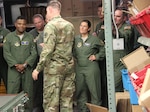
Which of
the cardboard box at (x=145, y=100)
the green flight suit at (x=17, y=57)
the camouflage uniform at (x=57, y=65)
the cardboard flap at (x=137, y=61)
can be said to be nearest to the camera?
the cardboard box at (x=145, y=100)

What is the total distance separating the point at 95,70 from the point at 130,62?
171 cm

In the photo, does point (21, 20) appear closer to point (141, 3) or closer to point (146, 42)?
point (141, 3)

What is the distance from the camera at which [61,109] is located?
439cm

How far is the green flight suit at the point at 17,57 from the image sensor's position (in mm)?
4754

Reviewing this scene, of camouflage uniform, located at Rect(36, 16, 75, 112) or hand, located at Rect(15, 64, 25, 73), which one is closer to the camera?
camouflage uniform, located at Rect(36, 16, 75, 112)

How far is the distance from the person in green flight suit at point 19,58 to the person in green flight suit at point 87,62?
0.71 meters

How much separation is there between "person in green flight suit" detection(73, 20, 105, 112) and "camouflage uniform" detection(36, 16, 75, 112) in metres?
0.37

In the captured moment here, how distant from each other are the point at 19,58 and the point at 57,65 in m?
0.86

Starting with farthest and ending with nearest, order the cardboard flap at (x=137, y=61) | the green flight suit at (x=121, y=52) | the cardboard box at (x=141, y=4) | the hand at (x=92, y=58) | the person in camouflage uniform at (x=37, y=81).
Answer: the person in camouflage uniform at (x=37, y=81) → the hand at (x=92, y=58) → the green flight suit at (x=121, y=52) → the cardboard flap at (x=137, y=61) → the cardboard box at (x=141, y=4)

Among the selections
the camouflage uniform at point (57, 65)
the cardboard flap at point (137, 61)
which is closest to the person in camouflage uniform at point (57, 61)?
the camouflage uniform at point (57, 65)

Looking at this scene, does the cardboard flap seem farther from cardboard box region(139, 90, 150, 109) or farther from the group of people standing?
cardboard box region(139, 90, 150, 109)

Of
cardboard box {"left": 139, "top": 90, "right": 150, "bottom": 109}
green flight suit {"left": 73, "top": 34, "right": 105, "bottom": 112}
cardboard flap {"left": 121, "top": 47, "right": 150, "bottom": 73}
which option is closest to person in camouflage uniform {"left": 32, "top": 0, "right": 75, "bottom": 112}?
green flight suit {"left": 73, "top": 34, "right": 105, "bottom": 112}

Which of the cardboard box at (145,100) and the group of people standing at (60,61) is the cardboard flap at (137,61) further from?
the cardboard box at (145,100)

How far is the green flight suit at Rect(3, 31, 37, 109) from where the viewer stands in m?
4.75
